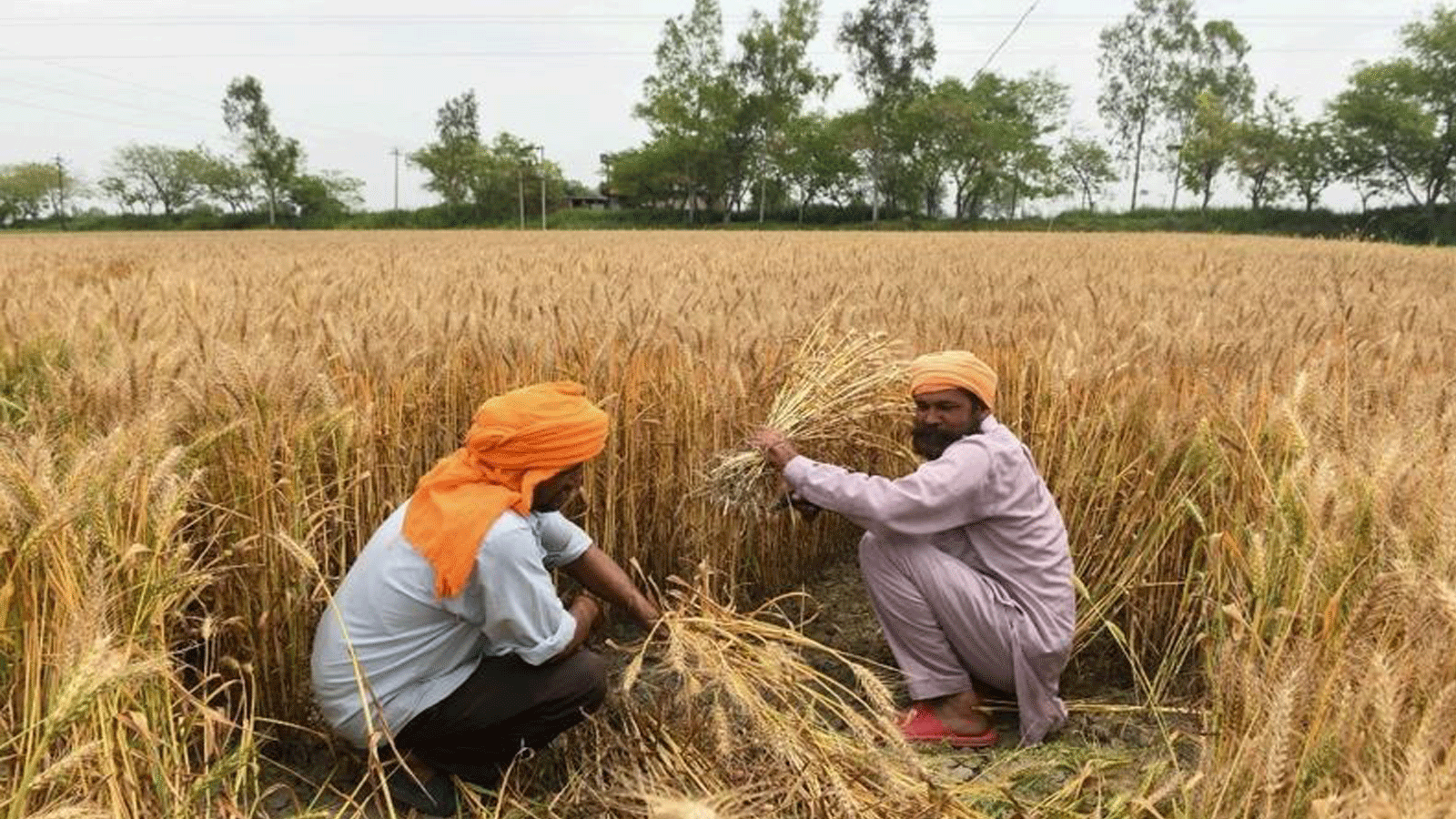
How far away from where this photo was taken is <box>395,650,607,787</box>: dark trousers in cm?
229

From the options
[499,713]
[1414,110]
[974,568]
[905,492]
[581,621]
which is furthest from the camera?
[1414,110]

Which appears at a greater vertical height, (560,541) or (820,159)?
(820,159)

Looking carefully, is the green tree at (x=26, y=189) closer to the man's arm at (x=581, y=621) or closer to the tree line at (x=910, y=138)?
the tree line at (x=910, y=138)

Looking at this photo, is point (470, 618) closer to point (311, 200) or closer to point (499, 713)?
point (499, 713)

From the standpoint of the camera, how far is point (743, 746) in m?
2.13

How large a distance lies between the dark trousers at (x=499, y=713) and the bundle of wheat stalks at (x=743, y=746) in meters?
0.10

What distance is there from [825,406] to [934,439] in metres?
0.38

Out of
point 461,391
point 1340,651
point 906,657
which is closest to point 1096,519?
point 906,657

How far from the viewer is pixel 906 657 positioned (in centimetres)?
279

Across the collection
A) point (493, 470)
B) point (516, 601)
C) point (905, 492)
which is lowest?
point (516, 601)

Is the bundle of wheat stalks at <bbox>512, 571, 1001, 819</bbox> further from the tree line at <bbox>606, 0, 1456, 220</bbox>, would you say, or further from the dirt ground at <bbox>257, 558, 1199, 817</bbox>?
the tree line at <bbox>606, 0, 1456, 220</bbox>

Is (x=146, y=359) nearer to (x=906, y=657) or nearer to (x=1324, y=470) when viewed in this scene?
(x=906, y=657)

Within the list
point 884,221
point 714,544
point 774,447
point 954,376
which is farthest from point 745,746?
point 884,221

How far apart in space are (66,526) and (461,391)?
145 centimetres
